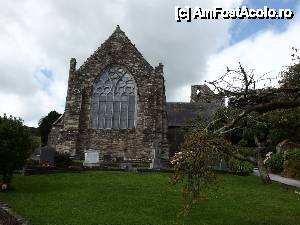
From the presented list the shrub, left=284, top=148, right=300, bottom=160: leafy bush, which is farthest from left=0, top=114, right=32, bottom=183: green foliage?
left=284, top=148, right=300, bottom=160: leafy bush

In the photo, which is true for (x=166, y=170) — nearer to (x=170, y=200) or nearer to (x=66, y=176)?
(x=66, y=176)

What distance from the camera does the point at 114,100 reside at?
3819cm

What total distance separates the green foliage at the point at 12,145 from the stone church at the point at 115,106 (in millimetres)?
14829

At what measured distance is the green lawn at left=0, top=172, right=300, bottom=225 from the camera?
13.5 meters

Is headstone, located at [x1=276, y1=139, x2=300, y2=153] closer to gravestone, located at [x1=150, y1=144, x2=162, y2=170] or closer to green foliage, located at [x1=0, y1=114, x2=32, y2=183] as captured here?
gravestone, located at [x1=150, y1=144, x2=162, y2=170]

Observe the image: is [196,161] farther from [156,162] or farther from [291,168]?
[291,168]

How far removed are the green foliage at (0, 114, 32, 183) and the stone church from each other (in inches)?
584

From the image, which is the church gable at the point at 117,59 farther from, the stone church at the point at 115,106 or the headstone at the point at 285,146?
the headstone at the point at 285,146

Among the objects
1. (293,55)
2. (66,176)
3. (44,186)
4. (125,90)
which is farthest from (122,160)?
(293,55)

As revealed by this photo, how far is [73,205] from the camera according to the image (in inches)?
605

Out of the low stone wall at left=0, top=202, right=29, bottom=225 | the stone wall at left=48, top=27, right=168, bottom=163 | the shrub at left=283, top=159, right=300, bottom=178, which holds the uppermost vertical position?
the stone wall at left=48, top=27, right=168, bottom=163

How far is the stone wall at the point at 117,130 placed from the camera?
3631cm

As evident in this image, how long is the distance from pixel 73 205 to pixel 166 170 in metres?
13.7

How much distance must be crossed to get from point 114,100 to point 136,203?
74.6 feet
